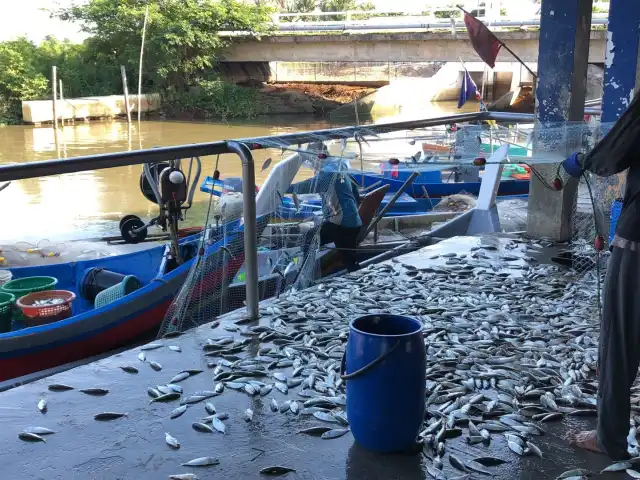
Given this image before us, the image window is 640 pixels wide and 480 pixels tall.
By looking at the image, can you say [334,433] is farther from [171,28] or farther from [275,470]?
[171,28]

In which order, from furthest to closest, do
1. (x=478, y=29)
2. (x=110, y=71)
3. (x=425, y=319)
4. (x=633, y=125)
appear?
(x=110, y=71), (x=478, y=29), (x=425, y=319), (x=633, y=125)

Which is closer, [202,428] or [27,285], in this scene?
[202,428]

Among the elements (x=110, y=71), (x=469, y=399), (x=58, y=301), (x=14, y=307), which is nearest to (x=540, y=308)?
(x=469, y=399)

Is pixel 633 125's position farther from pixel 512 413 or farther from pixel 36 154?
pixel 36 154

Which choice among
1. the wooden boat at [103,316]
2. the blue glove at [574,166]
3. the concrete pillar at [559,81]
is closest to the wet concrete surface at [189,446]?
the blue glove at [574,166]

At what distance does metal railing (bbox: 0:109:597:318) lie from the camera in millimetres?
3323

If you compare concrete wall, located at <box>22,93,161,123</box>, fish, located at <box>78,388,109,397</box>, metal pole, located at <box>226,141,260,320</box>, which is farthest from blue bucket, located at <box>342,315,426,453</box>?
concrete wall, located at <box>22,93,161,123</box>

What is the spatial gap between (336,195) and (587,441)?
4.65 metres

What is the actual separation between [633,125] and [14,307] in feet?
21.2

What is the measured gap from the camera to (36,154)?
24203mm

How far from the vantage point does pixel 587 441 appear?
3.01m

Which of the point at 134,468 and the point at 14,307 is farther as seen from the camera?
the point at 14,307

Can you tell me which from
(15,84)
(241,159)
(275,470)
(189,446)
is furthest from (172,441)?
(15,84)

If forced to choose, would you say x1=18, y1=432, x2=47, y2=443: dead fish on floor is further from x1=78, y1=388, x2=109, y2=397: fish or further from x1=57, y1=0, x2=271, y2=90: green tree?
x1=57, y1=0, x2=271, y2=90: green tree
